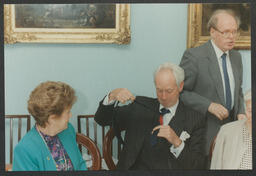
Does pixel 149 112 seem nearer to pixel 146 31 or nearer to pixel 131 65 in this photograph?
pixel 131 65

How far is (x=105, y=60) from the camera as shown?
1714 millimetres

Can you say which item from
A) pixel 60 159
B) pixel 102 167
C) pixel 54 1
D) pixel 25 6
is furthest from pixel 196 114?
pixel 25 6

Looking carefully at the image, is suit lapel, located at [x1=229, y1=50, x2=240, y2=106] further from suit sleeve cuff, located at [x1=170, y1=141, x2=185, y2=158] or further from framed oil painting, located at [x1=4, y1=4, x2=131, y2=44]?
framed oil painting, located at [x1=4, y1=4, x2=131, y2=44]

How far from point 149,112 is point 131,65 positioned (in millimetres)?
283

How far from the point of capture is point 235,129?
1705 millimetres

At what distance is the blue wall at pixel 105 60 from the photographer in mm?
1699

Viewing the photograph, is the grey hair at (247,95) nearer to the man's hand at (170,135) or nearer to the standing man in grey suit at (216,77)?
the standing man in grey suit at (216,77)

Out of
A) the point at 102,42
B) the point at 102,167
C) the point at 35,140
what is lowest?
the point at 102,167

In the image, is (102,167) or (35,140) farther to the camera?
(102,167)

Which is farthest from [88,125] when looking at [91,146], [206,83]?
[206,83]

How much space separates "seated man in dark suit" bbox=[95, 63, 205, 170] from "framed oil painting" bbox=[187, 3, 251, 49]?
0.72 ft

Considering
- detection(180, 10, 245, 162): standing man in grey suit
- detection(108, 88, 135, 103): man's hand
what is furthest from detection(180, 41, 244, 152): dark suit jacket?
detection(108, 88, 135, 103): man's hand

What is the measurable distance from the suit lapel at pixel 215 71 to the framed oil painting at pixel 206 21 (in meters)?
0.07

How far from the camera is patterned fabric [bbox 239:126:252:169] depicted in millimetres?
1706
